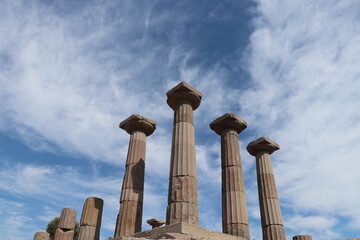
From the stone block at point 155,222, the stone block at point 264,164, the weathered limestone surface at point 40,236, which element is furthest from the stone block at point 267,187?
the weathered limestone surface at point 40,236

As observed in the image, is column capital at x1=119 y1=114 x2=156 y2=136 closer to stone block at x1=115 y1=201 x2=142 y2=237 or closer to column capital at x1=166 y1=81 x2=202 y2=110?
column capital at x1=166 y1=81 x2=202 y2=110

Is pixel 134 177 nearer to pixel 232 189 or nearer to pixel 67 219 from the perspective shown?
pixel 67 219

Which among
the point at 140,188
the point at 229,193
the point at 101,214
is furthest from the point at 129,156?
the point at 229,193

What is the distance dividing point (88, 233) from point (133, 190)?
338cm

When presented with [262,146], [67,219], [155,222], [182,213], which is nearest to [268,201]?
[262,146]

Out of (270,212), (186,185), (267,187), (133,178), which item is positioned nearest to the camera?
(186,185)

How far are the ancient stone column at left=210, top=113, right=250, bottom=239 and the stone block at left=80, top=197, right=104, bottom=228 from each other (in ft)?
23.9

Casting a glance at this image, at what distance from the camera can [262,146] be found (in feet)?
66.1

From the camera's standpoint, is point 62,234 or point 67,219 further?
point 67,219

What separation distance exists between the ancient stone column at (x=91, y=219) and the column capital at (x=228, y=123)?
8.47 meters

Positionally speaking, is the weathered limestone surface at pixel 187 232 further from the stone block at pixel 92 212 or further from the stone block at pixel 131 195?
the stone block at pixel 92 212

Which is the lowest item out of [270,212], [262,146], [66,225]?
[66,225]

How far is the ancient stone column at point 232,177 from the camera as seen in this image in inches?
590

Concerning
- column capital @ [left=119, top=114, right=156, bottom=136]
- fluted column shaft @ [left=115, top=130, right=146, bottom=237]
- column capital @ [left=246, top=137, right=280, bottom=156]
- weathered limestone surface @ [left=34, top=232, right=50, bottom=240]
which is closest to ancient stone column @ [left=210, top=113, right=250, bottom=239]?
column capital @ [left=246, top=137, right=280, bottom=156]
